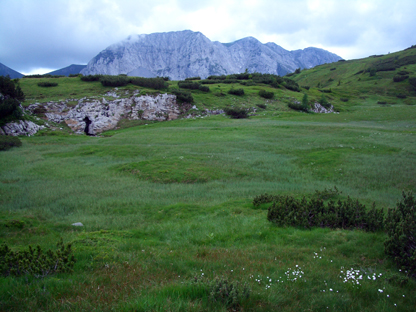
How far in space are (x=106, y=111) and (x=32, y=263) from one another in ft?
156

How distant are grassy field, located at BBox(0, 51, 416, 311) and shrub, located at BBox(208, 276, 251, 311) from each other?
10cm

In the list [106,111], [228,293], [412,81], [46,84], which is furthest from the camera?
[412,81]

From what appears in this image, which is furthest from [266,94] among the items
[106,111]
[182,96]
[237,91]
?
[106,111]

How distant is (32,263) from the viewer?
4547mm

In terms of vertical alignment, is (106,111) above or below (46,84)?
below

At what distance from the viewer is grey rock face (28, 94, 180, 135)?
145 ft

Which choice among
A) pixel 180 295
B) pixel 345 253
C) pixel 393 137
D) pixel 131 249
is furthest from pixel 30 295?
pixel 393 137

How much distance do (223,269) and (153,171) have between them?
13959 mm

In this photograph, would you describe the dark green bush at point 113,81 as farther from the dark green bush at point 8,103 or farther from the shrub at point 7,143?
the shrub at point 7,143

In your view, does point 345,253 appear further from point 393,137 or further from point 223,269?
point 393,137

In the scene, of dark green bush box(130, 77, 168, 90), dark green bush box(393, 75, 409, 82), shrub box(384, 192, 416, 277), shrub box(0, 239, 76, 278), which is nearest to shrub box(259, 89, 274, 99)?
dark green bush box(130, 77, 168, 90)

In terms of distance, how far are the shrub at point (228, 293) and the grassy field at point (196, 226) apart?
0.34 feet

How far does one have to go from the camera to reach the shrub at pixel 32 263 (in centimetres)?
451

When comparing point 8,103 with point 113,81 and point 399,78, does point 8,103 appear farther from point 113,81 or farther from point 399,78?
point 399,78
